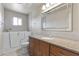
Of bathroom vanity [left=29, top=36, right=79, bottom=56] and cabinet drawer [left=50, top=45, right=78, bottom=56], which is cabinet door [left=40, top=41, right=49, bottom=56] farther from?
cabinet drawer [left=50, top=45, right=78, bottom=56]

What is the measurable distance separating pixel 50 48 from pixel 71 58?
1.21 ft

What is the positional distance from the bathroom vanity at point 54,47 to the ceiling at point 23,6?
0.40 m

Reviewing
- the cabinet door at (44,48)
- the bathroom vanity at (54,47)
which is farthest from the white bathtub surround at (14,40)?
the cabinet door at (44,48)

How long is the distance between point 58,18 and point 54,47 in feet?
2.04

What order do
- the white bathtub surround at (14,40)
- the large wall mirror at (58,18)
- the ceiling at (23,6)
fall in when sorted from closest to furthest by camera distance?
the ceiling at (23,6) < the white bathtub surround at (14,40) < the large wall mirror at (58,18)

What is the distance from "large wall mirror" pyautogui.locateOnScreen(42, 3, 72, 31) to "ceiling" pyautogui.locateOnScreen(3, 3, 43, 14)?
0.28 metres

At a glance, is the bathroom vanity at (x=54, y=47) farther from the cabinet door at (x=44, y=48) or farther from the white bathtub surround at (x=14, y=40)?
the white bathtub surround at (x=14, y=40)

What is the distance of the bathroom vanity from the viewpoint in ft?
3.45

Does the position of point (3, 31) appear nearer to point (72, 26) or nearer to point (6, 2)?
point (6, 2)

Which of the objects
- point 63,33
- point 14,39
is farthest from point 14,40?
point 63,33

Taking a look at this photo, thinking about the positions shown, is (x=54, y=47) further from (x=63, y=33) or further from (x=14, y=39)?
(x=14, y=39)

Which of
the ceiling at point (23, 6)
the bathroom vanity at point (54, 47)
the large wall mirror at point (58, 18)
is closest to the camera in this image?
the bathroom vanity at point (54, 47)

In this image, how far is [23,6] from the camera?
4.97 ft

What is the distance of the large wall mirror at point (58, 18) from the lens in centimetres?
165
